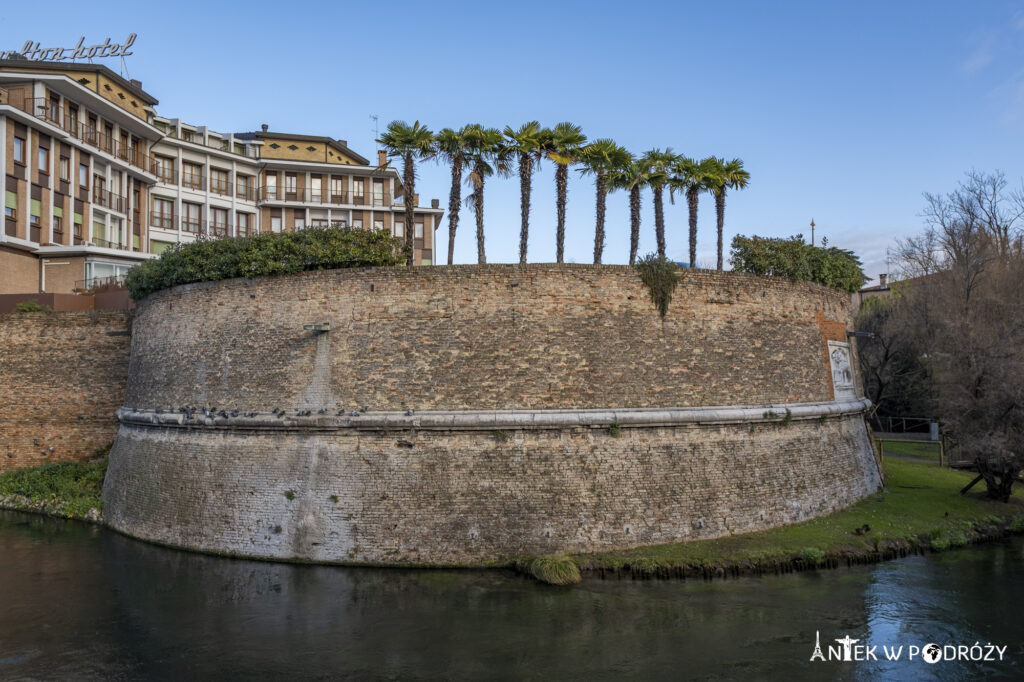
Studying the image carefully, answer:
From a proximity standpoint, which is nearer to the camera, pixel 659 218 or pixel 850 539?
pixel 850 539

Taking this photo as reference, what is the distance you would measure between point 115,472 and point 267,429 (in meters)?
7.01

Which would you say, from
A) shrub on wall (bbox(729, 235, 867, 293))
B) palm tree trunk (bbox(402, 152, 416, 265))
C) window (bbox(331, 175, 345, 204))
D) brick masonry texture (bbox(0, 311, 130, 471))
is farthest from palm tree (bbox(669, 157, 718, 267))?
window (bbox(331, 175, 345, 204))

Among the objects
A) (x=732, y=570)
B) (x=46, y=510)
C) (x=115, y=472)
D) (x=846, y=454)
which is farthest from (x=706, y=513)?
(x=46, y=510)

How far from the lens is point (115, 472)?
21.0m

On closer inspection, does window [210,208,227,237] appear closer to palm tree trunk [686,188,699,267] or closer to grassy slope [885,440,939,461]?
palm tree trunk [686,188,699,267]

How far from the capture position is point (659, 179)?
86.4ft

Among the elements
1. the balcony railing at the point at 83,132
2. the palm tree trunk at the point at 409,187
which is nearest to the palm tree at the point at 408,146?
the palm tree trunk at the point at 409,187

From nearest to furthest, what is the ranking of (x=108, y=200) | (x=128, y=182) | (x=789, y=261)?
1. (x=789, y=261)
2. (x=108, y=200)
3. (x=128, y=182)

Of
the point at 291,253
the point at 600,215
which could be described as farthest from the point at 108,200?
the point at 600,215

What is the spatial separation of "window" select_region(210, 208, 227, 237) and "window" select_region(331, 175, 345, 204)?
261 inches

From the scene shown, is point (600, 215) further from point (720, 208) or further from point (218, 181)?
point (218, 181)

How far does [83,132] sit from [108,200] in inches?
144

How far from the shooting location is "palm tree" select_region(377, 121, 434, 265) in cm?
2298

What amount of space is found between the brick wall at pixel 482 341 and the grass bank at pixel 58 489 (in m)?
6.22
